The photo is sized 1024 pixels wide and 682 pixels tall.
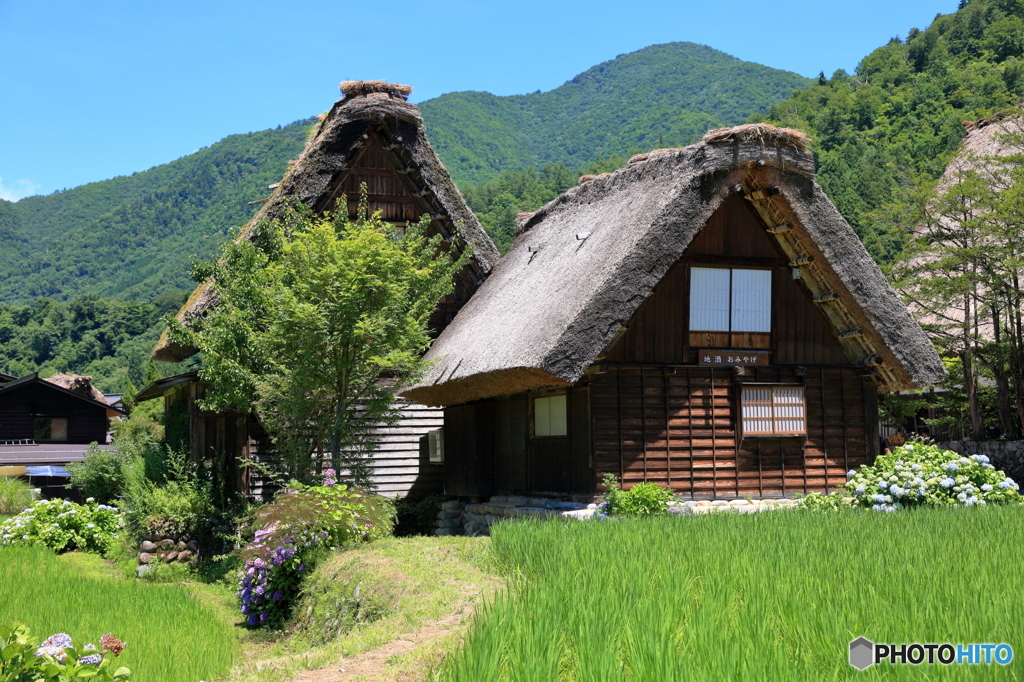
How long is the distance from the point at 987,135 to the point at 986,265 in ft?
51.6

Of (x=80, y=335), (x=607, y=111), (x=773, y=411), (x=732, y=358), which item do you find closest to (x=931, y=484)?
(x=773, y=411)

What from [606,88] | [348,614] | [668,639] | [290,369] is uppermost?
[606,88]

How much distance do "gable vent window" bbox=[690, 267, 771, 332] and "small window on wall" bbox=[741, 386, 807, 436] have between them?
982 mm

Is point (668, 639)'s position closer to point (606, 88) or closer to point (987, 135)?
point (987, 135)

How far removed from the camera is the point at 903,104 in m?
50.1

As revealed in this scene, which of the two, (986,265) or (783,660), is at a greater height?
(986,265)

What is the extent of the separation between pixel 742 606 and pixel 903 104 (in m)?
51.0

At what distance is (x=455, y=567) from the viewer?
27.7 ft

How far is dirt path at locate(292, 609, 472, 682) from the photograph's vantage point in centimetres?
545

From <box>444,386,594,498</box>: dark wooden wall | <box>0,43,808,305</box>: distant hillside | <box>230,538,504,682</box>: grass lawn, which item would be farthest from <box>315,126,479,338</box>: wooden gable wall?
<box>0,43,808,305</box>: distant hillside

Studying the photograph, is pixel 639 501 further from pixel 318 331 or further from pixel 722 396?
pixel 318 331

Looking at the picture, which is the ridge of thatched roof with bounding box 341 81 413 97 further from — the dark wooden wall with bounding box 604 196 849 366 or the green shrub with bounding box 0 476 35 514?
the green shrub with bounding box 0 476 35 514

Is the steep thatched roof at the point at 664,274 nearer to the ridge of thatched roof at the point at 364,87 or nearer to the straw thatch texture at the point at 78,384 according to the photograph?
the ridge of thatched roof at the point at 364,87

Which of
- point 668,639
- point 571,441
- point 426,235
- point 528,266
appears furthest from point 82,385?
point 668,639
